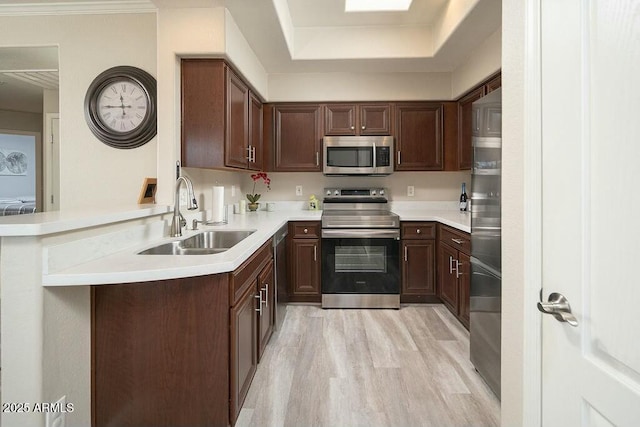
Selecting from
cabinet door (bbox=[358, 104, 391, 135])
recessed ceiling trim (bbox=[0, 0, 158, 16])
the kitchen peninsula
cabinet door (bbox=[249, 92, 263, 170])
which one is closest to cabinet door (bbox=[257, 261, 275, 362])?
the kitchen peninsula

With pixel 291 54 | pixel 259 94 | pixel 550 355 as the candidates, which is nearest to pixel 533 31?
pixel 550 355

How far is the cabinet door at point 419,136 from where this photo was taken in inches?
152

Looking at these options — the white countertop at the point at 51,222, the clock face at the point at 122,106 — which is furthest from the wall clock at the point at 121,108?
the white countertop at the point at 51,222

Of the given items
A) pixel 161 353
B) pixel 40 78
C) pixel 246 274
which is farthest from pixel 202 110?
pixel 40 78

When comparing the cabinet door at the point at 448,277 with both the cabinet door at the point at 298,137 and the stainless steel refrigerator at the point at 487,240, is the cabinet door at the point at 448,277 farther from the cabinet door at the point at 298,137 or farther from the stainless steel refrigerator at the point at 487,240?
the cabinet door at the point at 298,137

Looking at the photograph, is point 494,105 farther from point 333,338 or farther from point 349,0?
point 333,338

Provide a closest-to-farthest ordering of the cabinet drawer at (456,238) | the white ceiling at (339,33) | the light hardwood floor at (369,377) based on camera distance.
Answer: the light hardwood floor at (369,377) < the white ceiling at (339,33) < the cabinet drawer at (456,238)

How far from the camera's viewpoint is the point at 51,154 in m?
4.39

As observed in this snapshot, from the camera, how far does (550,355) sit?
974mm

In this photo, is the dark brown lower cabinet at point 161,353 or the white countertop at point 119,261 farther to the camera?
the dark brown lower cabinet at point 161,353

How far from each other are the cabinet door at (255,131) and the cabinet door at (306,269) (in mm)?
901

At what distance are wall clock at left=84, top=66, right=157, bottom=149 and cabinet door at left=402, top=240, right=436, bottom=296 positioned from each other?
253cm

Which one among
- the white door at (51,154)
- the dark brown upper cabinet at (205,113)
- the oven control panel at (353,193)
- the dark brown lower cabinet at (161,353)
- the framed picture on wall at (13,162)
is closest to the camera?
the dark brown lower cabinet at (161,353)

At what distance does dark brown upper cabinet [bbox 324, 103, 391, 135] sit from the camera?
388 centimetres
